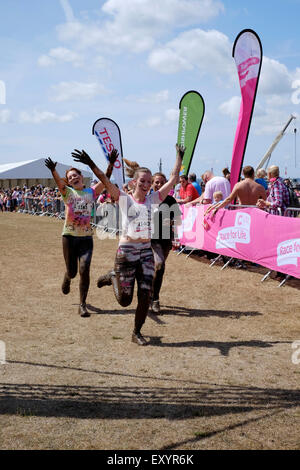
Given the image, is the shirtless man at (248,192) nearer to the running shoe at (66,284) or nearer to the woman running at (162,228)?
the woman running at (162,228)

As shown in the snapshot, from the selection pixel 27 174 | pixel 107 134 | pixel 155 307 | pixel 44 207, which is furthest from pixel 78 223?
pixel 27 174

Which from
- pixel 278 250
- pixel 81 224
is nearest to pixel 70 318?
pixel 81 224

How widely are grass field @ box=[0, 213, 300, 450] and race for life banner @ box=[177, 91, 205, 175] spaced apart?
7.75 meters

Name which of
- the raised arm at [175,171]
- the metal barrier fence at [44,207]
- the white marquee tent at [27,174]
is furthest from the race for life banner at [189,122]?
the white marquee tent at [27,174]

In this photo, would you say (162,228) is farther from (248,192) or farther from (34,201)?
(34,201)

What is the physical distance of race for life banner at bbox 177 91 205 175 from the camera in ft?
50.3

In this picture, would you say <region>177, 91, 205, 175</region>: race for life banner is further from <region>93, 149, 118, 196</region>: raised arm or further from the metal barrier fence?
the metal barrier fence

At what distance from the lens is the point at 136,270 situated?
5.39 m

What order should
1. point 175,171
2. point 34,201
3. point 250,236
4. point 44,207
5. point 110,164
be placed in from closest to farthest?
point 175,171 < point 110,164 < point 250,236 < point 44,207 < point 34,201

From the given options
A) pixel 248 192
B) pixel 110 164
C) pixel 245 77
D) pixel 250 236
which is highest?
pixel 245 77

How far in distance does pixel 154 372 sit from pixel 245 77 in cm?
977

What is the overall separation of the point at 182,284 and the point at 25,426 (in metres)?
5.83
